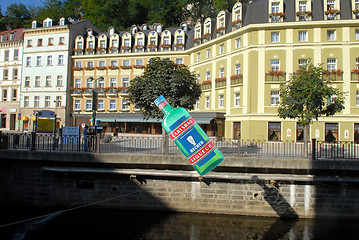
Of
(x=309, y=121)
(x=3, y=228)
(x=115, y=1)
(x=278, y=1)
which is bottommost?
(x=3, y=228)

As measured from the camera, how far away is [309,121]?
16.0 m

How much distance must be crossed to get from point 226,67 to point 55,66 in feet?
89.8

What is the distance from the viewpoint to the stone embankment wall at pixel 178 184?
42.8ft

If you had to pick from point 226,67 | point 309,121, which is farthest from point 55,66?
point 309,121

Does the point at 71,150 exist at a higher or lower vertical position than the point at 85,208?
higher

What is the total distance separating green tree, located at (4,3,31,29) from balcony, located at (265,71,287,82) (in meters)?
53.7

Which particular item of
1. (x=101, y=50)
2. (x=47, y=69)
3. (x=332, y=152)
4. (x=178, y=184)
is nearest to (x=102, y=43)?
(x=101, y=50)

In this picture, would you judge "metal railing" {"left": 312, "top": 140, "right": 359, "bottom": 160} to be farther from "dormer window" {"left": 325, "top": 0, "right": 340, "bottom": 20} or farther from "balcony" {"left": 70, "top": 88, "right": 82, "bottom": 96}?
"balcony" {"left": 70, "top": 88, "right": 82, "bottom": 96}

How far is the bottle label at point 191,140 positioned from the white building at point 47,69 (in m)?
40.8

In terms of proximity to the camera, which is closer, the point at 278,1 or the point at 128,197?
the point at 128,197

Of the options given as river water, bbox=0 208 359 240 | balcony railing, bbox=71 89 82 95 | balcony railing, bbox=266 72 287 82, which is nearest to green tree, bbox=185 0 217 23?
balcony railing, bbox=71 89 82 95

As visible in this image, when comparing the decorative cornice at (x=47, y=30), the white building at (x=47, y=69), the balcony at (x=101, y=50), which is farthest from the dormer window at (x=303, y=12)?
the decorative cornice at (x=47, y=30)

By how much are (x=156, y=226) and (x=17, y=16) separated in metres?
67.1

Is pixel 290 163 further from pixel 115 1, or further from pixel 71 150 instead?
pixel 115 1
